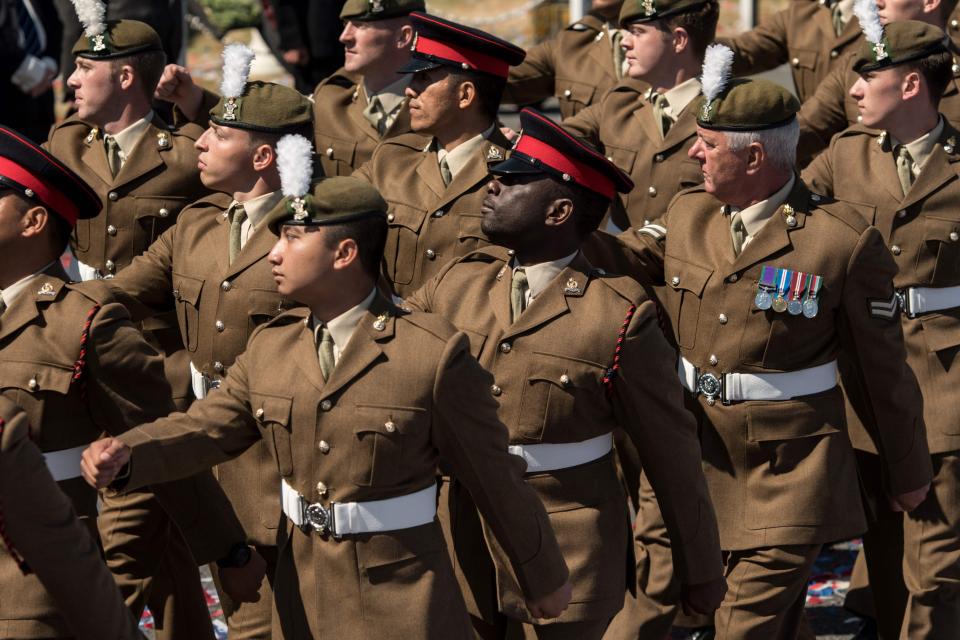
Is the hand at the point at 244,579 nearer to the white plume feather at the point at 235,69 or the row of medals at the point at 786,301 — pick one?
the white plume feather at the point at 235,69

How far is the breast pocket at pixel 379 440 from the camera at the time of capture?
494 cm

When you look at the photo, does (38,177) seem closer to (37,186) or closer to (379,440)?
(37,186)

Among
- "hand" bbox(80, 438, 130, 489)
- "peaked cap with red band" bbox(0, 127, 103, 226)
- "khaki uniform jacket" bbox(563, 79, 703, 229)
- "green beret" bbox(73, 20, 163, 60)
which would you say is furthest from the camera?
"khaki uniform jacket" bbox(563, 79, 703, 229)

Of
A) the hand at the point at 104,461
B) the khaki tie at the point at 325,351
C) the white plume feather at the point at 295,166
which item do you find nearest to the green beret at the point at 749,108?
the white plume feather at the point at 295,166

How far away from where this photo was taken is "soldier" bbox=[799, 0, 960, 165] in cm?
818

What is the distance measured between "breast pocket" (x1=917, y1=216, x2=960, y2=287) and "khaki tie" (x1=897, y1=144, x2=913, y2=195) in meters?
0.16

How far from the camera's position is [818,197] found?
6.36 meters

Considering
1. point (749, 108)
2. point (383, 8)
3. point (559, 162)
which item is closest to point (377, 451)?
point (559, 162)

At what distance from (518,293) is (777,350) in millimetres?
959

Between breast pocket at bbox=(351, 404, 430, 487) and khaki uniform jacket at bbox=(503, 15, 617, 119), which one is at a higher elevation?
breast pocket at bbox=(351, 404, 430, 487)

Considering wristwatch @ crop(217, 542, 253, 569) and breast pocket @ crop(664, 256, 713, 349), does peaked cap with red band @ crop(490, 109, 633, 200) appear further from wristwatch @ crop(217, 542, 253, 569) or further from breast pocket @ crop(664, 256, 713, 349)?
wristwatch @ crop(217, 542, 253, 569)

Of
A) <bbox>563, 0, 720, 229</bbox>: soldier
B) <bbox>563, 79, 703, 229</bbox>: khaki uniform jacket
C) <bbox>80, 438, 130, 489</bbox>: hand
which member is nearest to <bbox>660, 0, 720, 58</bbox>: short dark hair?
<bbox>563, 0, 720, 229</bbox>: soldier

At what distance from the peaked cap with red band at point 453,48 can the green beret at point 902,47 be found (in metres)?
1.28

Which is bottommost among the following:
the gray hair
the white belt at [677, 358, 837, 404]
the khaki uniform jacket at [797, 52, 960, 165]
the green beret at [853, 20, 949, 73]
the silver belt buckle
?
the khaki uniform jacket at [797, 52, 960, 165]
